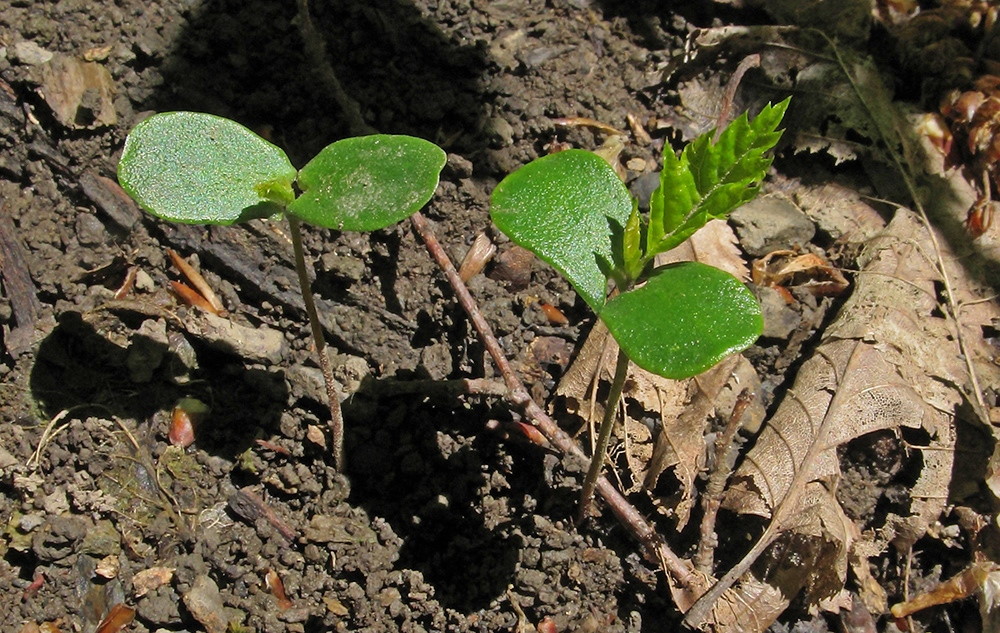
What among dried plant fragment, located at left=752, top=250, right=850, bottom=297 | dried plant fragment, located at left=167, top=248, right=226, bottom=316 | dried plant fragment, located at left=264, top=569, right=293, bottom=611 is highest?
dried plant fragment, located at left=752, top=250, right=850, bottom=297

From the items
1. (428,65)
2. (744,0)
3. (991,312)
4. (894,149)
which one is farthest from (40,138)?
(991,312)

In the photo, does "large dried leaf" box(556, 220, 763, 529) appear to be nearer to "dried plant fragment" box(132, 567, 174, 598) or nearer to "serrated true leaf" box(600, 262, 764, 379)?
"serrated true leaf" box(600, 262, 764, 379)

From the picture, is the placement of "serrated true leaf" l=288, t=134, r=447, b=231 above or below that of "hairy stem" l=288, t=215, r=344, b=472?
above

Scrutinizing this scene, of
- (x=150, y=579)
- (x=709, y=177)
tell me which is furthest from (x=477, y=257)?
(x=150, y=579)

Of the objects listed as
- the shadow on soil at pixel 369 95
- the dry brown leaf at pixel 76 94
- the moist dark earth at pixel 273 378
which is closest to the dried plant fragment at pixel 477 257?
the moist dark earth at pixel 273 378

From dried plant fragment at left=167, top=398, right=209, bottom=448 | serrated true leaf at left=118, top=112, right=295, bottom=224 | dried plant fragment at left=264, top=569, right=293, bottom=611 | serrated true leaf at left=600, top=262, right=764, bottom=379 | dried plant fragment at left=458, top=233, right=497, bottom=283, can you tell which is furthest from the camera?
dried plant fragment at left=458, top=233, right=497, bottom=283

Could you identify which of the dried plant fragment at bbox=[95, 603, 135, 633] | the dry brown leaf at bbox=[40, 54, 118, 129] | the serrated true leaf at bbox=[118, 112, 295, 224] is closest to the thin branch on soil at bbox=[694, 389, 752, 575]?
the serrated true leaf at bbox=[118, 112, 295, 224]

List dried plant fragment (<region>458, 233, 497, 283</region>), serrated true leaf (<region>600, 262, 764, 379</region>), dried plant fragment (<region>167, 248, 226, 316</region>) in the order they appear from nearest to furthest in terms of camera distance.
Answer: serrated true leaf (<region>600, 262, 764, 379</region>), dried plant fragment (<region>167, 248, 226, 316</region>), dried plant fragment (<region>458, 233, 497, 283</region>)

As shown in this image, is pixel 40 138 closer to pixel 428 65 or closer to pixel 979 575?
pixel 428 65
